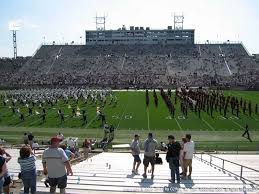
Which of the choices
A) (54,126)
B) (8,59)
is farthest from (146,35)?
(54,126)

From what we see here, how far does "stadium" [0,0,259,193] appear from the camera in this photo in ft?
37.4

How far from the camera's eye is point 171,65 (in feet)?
309

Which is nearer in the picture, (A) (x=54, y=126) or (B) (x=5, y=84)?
(A) (x=54, y=126)

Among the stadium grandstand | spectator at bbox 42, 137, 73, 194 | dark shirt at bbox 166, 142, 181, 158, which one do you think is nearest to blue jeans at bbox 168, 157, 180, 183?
dark shirt at bbox 166, 142, 181, 158

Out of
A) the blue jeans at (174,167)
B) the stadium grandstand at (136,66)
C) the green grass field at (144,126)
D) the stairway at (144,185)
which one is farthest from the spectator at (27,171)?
the stadium grandstand at (136,66)

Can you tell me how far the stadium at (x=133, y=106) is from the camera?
11.4 m

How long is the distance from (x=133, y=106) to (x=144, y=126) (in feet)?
39.0

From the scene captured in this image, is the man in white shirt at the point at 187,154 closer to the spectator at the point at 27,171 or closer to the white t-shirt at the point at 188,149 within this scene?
the white t-shirt at the point at 188,149

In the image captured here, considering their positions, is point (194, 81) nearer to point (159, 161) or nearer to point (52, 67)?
point (52, 67)

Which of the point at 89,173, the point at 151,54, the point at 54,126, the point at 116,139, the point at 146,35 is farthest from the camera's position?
the point at 146,35

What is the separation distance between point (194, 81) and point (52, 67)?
3306cm

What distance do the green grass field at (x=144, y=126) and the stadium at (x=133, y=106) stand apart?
2.9 inches

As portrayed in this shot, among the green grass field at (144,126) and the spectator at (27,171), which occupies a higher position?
the spectator at (27,171)

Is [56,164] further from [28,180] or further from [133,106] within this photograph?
[133,106]
